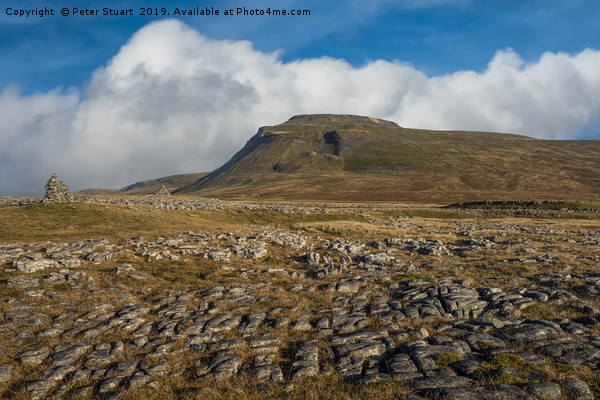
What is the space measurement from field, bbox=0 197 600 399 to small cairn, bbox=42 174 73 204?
18558mm

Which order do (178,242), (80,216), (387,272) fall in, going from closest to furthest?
(387,272) → (178,242) → (80,216)

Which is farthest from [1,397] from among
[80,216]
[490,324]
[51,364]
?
[80,216]

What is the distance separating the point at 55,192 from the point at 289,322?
46169 millimetres

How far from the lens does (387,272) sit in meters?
20.2

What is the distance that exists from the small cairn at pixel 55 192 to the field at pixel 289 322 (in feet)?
60.9

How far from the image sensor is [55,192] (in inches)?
1676

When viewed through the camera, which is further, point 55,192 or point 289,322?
point 55,192

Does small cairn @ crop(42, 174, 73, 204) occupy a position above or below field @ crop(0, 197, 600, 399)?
above

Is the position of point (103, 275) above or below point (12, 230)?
below

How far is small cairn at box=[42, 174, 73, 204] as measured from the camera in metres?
41.8

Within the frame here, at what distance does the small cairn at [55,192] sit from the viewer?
4175cm

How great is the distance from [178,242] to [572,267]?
29.9 m

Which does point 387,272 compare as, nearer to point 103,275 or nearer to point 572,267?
point 572,267

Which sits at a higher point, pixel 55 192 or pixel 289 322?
pixel 55 192
